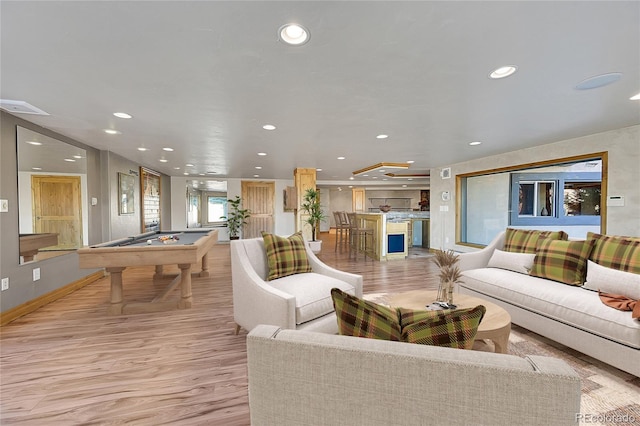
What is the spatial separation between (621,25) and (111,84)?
A: 3409 mm

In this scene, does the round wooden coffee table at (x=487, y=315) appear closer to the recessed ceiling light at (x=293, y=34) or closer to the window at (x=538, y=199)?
the recessed ceiling light at (x=293, y=34)

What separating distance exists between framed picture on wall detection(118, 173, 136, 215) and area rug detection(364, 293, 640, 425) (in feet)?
20.6

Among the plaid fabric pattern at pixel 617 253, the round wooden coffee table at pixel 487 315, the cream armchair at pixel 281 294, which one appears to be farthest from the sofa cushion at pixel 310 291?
the plaid fabric pattern at pixel 617 253

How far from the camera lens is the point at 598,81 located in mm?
2156

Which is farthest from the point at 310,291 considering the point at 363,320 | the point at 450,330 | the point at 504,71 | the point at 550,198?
the point at 550,198

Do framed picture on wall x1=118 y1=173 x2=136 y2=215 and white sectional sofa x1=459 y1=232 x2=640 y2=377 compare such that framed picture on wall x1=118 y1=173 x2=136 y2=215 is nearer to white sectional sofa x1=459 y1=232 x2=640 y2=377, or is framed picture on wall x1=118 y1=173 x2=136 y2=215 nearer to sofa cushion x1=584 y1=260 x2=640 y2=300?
white sectional sofa x1=459 y1=232 x2=640 y2=377

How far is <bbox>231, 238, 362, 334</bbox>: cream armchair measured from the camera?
6.48 feet

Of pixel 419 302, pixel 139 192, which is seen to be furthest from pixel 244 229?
pixel 419 302

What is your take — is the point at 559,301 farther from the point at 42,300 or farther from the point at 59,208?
the point at 59,208

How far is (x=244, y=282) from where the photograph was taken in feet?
7.45

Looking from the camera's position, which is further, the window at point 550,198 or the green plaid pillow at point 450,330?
the window at point 550,198

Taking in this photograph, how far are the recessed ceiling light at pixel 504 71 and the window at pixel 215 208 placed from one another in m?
11.7

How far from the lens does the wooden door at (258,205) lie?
29.8 ft

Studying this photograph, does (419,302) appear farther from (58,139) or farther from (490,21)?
(58,139)
